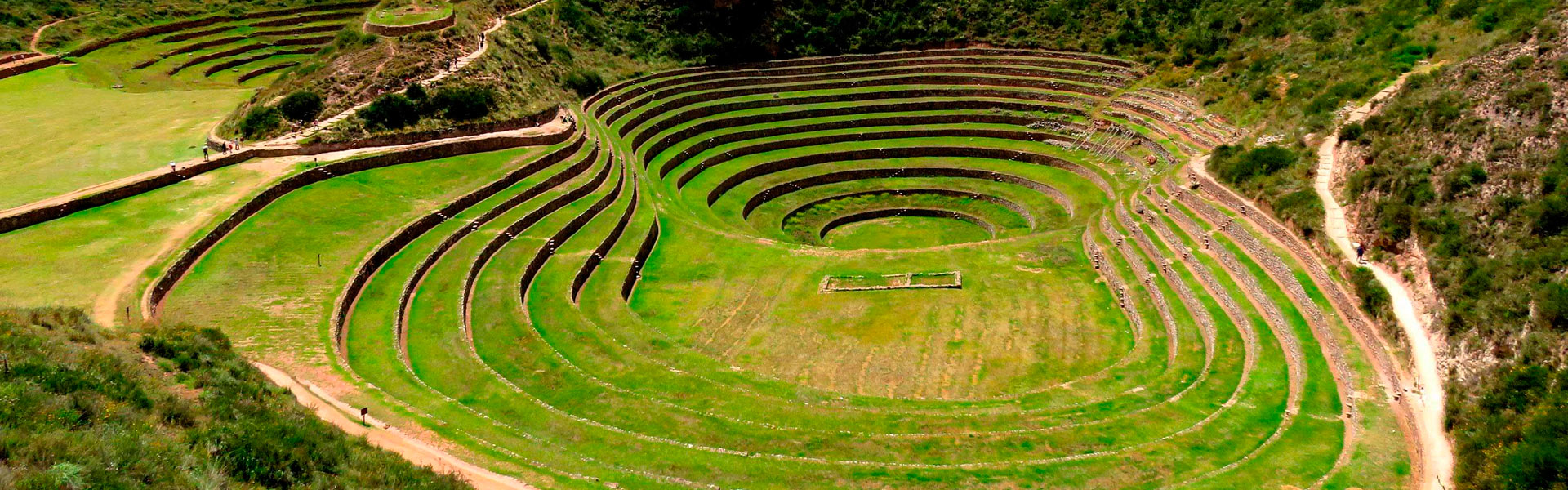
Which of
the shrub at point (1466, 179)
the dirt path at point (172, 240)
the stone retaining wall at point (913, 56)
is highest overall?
the stone retaining wall at point (913, 56)

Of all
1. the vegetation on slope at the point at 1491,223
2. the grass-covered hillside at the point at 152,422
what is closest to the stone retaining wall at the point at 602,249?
the grass-covered hillside at the point at 152,422

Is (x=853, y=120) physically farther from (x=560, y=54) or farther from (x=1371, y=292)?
(x=1371, y=292)

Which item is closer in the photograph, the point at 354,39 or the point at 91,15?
the point at 354,39

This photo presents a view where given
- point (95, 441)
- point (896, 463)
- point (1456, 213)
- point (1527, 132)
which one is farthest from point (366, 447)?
point (1527, 132)

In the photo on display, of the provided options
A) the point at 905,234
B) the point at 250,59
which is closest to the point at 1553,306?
the point at 905,234

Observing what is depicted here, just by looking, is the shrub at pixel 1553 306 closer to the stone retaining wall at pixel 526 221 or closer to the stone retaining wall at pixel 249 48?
the stone retaining wall at pixel 526 221
